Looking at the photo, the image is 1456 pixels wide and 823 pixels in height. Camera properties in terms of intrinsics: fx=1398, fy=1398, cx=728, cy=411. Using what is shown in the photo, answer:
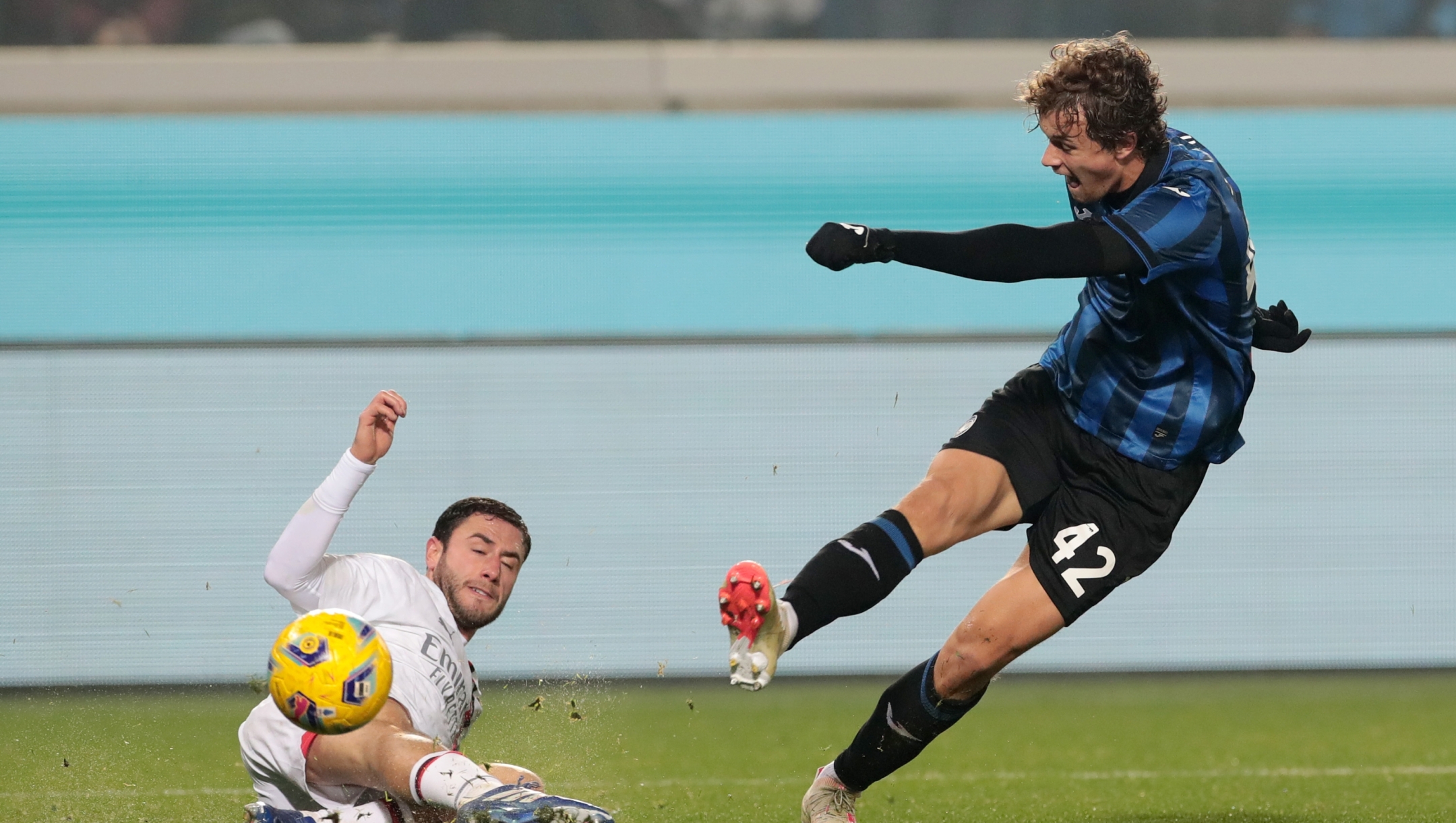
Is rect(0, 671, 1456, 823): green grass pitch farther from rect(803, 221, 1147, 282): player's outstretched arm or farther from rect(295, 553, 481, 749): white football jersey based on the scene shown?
rect(803, 221, 1147, 282): player's outstretched arm

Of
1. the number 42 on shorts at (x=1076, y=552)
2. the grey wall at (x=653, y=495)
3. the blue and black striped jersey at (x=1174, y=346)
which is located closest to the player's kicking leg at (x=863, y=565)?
the number 42 on shorts at (x=1076, y=552)

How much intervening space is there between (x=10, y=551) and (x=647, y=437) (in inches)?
113

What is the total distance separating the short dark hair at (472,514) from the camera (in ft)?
11.4

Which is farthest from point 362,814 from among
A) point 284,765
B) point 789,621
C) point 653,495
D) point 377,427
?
point 653,495

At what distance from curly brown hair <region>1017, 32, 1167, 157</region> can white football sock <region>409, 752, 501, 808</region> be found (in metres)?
1.89

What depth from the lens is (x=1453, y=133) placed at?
10188mm

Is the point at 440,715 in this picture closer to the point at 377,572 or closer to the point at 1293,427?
the point at 377,572

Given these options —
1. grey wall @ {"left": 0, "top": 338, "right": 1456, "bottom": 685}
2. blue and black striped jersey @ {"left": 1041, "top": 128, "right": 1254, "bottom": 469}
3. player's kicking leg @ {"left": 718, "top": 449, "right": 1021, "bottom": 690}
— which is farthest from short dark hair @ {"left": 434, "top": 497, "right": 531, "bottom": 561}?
grey wall @ {"left": 0, "top": 338, "right": 1456, "bottom": 685}

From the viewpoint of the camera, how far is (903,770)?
16.9 ft

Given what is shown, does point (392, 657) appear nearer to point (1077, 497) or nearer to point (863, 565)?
point (863, 565)

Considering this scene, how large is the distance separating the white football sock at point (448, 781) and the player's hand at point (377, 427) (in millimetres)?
787

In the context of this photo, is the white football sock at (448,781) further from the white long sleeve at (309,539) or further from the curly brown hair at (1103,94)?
the curly brown hair at (1103,94)

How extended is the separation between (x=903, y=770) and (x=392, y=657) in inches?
100

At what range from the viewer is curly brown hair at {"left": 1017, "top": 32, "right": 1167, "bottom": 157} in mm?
3111
